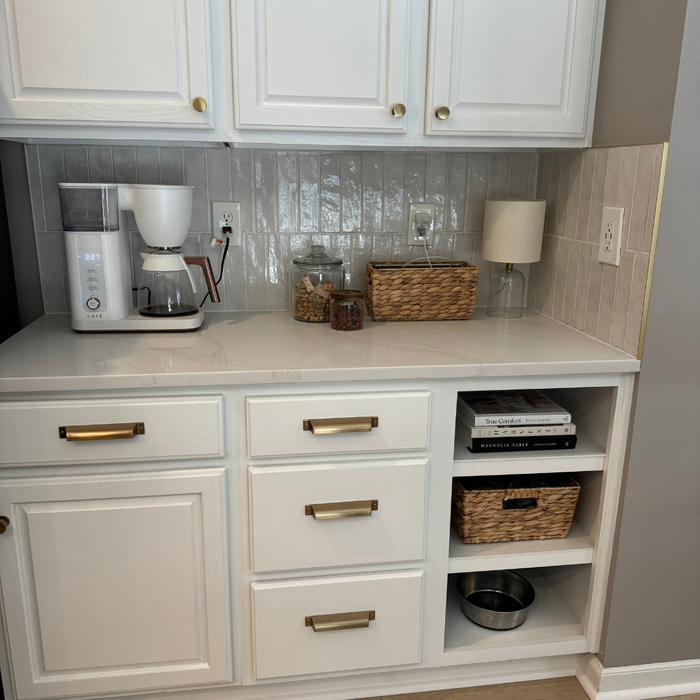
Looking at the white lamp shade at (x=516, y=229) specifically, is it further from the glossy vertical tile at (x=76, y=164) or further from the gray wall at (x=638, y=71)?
the glossy vertical tile at (x=76, y=164)

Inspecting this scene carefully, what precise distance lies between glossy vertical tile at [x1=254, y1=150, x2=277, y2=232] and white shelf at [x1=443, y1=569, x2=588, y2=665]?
47.0 inches

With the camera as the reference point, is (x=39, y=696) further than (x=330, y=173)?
No

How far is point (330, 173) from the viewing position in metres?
1.82

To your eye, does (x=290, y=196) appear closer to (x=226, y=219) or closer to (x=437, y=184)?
(x=226, y=219)

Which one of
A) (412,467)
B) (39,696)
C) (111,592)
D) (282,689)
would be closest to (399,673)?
(282,689)

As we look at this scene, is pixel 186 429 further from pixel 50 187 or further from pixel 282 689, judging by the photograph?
pixel 50 187

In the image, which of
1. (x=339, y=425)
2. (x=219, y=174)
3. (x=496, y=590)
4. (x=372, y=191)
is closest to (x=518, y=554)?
(x=496, y=590)

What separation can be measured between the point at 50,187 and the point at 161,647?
3.96 ft

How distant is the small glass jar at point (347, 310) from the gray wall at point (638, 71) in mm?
A: 702

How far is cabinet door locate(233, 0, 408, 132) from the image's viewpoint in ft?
4.58

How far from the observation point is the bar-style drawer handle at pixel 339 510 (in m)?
1.41

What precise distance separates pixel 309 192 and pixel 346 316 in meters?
0.42

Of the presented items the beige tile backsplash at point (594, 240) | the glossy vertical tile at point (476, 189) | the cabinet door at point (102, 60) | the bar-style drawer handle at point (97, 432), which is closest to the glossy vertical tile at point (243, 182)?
the cabinet door at point (102, 60)

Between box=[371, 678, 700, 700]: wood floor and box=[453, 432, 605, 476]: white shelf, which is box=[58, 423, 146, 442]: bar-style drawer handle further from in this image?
box=[371, 678, 700, 700]: wood floor
